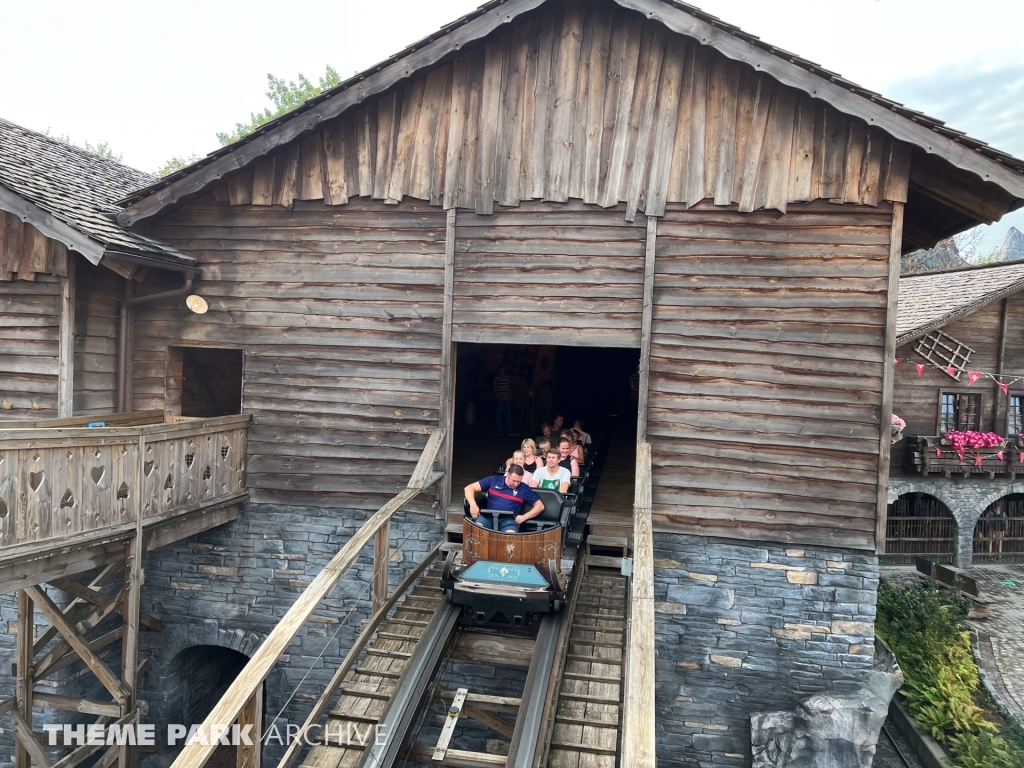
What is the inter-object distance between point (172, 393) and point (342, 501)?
2.89 m

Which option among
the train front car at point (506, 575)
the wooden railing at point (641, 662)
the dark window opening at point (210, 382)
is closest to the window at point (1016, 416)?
the wooden railing at point (641, 662)

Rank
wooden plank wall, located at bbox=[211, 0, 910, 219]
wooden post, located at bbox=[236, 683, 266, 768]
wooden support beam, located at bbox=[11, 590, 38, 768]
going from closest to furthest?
wooden post, located at bbox=[236, 683, 266, 768]
wooden plank wall, located at bbox=[211, 0, 910, 219]
wooden support beam, located at bbox=[11, 590, 38, 768]

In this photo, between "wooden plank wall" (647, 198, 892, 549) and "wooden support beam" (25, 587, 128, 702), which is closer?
"wooden support beam" (25, 587, 128, 702)

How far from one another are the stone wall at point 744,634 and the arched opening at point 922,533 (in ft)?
40.3

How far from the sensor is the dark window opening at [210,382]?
11.3 m

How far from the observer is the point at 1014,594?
1561cm

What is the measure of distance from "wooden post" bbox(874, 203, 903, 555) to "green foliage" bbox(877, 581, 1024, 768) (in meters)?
4.34

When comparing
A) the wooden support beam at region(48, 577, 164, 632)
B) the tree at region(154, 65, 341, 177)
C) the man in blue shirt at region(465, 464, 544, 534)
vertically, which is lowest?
the wooden support beam at region(48, 577, 164, 632)

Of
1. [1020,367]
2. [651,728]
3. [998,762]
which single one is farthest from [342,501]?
[1020,367]

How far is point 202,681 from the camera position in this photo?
32.7 feet

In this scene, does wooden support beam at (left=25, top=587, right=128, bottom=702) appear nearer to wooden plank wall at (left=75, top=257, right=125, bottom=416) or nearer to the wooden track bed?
wooden plank wall at (left=75, top=257, right=125, bottom=416)

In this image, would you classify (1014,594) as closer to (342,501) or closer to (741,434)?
(741,434)

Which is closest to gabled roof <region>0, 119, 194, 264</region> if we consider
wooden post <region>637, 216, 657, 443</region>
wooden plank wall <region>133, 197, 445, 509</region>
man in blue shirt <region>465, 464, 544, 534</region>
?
wooden plank wall <region>133, 197, 445, 509</region>

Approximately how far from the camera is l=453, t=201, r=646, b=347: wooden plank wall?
25.9 feet
